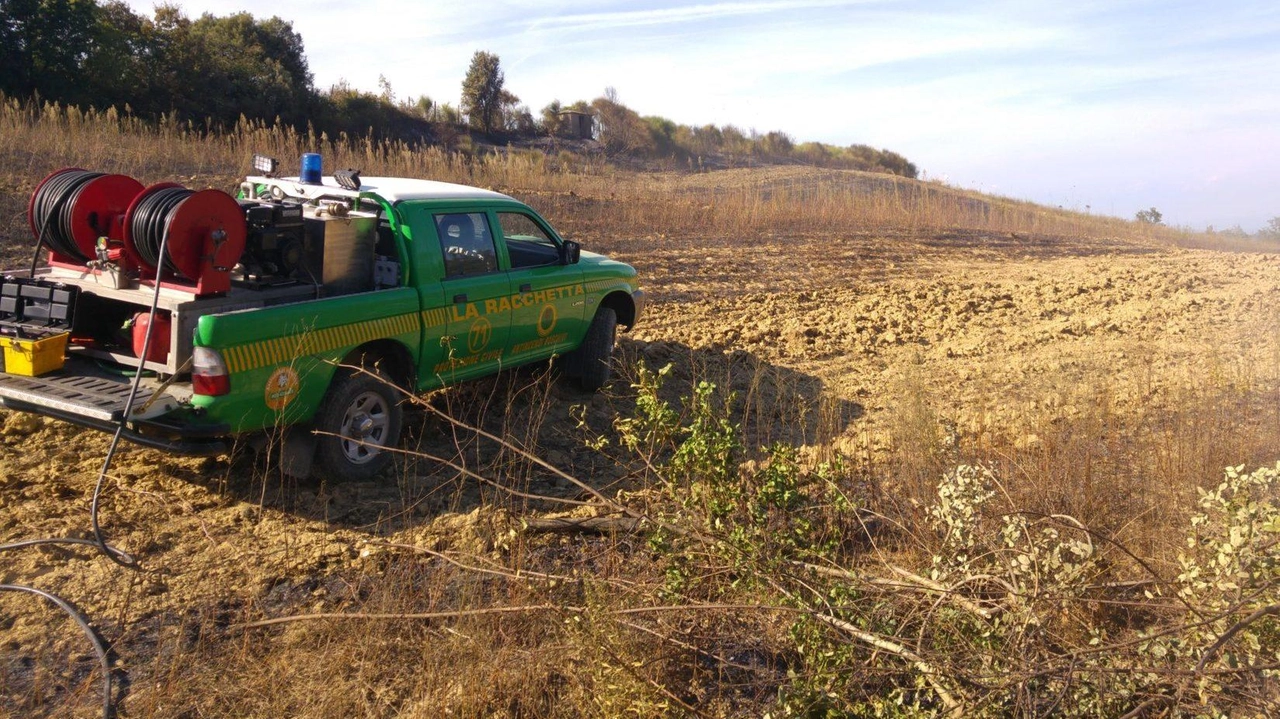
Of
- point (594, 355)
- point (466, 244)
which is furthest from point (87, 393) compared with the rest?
point (594, 355)

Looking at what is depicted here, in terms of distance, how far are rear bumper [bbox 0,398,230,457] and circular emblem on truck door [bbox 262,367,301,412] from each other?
279 millimetres

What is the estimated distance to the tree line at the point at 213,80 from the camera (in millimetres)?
20953

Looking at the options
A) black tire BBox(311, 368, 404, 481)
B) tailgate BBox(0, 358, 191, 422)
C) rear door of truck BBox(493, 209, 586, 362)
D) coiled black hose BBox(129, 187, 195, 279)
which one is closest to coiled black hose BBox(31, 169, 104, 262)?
coiled black hose BBox(129, 187, 195, 279)

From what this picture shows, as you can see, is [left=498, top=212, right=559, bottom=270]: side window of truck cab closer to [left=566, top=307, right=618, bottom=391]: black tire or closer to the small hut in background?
[left=566, top=307, right=618, bottom=391]: black tire

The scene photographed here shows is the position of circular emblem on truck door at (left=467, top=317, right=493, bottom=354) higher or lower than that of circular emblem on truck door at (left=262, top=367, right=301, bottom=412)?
higher

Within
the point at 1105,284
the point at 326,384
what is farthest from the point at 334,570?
the point at 1105,284

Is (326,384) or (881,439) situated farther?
(881,439)

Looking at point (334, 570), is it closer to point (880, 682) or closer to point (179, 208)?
point (179, 208)

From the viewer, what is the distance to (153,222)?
5078 millimetres

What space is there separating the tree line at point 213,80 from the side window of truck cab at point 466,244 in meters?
11.4

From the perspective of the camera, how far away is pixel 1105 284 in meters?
14.5

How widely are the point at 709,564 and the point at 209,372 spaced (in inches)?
108

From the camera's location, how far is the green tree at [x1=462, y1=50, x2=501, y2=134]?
114 ft

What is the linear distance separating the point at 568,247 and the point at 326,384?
2.64 m
